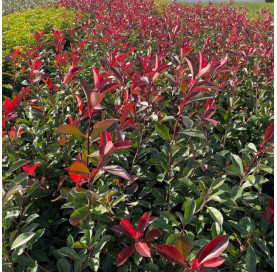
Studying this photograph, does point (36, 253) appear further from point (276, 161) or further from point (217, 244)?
point (276, 161)

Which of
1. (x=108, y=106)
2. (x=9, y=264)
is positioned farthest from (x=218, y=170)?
(x=9, y=264)

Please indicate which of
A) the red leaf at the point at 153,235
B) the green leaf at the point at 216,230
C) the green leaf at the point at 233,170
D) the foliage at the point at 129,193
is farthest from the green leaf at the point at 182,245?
the green leaf at the point at 233,170

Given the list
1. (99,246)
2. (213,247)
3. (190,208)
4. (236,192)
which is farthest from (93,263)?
(236,192)

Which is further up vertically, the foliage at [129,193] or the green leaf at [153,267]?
the foliage at [129,193]

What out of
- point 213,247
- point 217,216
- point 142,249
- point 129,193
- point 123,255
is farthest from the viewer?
point 129,193

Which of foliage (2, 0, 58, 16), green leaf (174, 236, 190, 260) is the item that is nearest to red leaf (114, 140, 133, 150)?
green leaf (174, 236, 190, 260)

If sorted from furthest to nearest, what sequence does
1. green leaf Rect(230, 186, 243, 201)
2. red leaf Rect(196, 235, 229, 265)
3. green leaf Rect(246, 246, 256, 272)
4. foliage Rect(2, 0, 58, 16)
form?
foliage Rect(2, 0, 58, 16) → green leaf Rect(230, 186, 243, 201) → green leaf Rect(246, 246, 256, 272) → red leaf Rect(196, 235, 229, 265)

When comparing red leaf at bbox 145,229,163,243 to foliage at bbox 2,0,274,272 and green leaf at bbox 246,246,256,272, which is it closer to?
foliage at bbox 2,0,274,272

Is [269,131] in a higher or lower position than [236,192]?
higher

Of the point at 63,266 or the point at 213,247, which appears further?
the point at 63,266

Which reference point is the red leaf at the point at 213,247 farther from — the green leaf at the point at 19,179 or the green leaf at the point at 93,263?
the green leaf at the point at 19,179

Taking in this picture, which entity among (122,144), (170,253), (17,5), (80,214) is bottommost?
(80,214)

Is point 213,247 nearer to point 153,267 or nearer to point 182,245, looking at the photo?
point 182,245

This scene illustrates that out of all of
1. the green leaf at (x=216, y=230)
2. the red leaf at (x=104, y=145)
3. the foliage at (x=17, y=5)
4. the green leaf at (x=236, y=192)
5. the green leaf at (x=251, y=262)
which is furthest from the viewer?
the foliage at (x=17, y=5)
